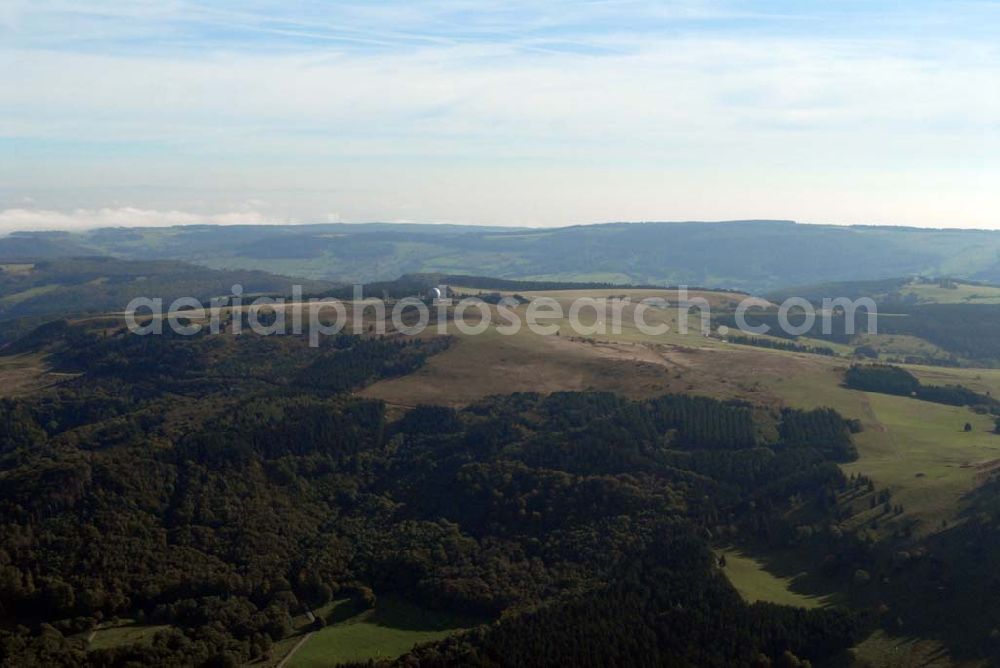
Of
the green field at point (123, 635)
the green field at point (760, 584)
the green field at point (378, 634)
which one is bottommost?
the green field at point (378, 634)

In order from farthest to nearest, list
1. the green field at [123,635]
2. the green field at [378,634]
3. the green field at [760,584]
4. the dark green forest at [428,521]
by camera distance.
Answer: the green field at [760,584] → the green field at [378,634] → the green field at [123,635] → the dark green forest at [428,521]

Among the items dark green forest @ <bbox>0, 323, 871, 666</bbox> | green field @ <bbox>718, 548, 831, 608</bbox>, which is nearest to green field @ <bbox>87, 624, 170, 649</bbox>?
dark green forest @ <bbox>0, 323, 871, 666</bbox>

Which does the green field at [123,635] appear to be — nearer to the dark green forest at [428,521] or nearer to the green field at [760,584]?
the dark green forest at [428,521]

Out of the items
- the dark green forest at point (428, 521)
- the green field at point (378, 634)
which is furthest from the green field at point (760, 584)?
the green field at point (378, 634)

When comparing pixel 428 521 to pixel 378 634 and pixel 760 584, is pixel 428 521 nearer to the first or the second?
pixel 378 634

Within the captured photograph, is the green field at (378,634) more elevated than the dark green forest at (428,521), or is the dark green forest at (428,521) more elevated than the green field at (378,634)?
the dark green forest at (428,521)

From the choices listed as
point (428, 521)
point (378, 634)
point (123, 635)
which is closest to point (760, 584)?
point (378, 634)

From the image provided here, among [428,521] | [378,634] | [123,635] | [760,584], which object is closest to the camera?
[123,635]

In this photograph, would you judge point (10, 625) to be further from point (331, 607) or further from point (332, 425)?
point (332, 425)

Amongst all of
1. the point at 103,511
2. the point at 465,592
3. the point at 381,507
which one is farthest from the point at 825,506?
the point at 103,511
